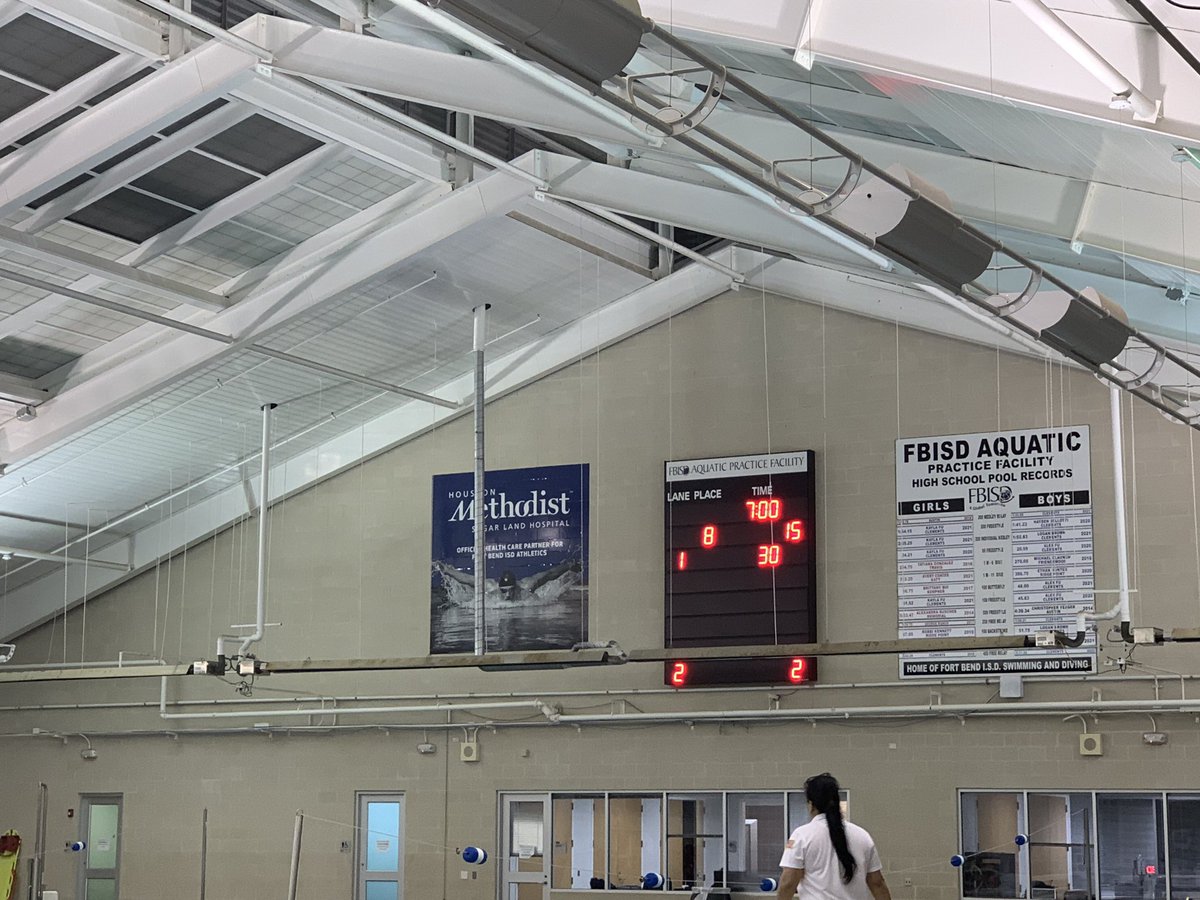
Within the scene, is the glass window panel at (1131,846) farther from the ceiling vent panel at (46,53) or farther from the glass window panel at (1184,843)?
the ceiling vent panel at (46,53)

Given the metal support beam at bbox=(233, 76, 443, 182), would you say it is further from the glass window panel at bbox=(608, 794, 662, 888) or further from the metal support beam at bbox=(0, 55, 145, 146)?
the glass window panel at bbox=(608, 794, 662, 888)

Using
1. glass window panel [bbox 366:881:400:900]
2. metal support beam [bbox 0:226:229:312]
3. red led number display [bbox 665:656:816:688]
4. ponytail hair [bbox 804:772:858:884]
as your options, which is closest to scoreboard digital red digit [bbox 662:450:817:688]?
red led number display [bbox 665:656:816:688]

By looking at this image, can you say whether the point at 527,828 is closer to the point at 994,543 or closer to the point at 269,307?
the point at 994,543

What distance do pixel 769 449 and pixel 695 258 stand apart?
2047 millimetres

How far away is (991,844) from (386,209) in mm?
7978

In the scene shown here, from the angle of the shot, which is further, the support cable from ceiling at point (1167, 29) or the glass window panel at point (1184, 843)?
the glass window panel at point (1184, 843)

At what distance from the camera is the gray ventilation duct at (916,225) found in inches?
269

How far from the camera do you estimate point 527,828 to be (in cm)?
Result: 1586

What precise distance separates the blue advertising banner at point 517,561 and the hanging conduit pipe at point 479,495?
0.63m

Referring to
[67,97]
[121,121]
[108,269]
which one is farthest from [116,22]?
[108,269]

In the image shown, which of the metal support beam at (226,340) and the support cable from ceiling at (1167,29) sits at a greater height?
the metal support beam at (226,340)

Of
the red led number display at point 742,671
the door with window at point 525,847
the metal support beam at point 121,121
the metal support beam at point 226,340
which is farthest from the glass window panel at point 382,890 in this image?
the metal support beam at point 121,121

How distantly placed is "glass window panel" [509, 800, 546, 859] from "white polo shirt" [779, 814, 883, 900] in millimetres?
10921

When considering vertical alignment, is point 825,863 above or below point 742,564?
below
